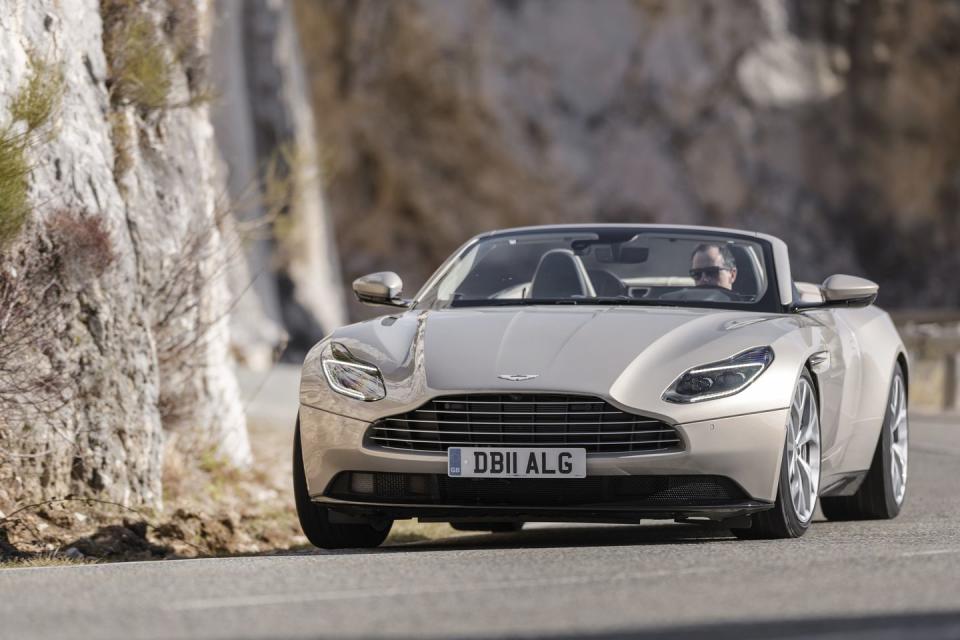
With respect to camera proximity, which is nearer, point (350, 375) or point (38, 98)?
point (350, 375)

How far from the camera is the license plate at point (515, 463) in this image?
23.4 ft

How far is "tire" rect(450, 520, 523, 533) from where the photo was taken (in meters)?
8.80

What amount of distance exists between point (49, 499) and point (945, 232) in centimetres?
3491

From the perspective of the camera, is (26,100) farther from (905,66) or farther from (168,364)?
(905,66)

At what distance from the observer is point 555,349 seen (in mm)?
7410

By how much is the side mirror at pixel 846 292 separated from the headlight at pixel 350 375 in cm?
230

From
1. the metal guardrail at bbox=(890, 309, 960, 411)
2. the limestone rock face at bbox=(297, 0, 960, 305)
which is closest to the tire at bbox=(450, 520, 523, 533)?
the metal guardrail at bbox=(890, 309, 960, 411)

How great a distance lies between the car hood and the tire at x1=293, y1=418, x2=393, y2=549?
15.3 inches

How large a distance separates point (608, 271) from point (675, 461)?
1927mm

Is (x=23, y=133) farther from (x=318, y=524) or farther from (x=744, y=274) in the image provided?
(x=744, y=274)

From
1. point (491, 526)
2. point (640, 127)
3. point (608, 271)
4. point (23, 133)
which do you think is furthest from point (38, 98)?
point (640, 127)

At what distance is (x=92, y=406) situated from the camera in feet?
30.7

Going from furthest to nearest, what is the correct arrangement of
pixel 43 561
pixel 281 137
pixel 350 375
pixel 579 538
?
pixel 281 137, pixel 579 538, pixel 43 561, pixel 350 375

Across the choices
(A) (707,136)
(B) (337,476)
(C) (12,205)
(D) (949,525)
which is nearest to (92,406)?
(C) (12,205)
